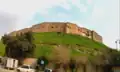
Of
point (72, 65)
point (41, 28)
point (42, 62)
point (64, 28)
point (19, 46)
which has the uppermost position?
point (41, 28)

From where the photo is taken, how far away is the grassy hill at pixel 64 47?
61.3 metres

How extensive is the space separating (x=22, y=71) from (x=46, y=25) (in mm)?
56194

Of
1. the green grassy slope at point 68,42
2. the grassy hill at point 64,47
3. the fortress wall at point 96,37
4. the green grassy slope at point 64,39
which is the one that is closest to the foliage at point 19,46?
the grassy hill at point 64,47

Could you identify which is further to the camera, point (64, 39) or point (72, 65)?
point (64, 39)

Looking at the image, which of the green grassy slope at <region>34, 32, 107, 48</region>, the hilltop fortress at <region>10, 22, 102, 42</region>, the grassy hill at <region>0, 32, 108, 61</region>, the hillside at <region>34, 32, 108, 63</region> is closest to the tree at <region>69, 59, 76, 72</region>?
the hillside at <region>34, 32, 108, 63</region>

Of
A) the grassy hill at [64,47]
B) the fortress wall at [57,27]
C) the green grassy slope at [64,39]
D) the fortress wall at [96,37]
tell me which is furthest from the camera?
the fortress wall at [96,37]

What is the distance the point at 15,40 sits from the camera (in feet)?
167

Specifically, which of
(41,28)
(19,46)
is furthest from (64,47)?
(41,28)

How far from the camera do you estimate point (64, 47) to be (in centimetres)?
6744

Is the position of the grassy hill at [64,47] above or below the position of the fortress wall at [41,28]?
below

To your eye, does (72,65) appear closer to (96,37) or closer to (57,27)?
(57,27)

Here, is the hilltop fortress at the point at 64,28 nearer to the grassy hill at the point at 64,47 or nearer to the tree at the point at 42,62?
the grassy hill at the point at 64,47

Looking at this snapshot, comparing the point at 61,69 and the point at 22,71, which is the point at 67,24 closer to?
the point at 61,69

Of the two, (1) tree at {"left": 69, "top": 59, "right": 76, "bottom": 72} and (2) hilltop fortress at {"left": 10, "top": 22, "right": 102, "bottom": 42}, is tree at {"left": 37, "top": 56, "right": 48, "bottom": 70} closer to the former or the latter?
(1) tree at {"left": 69, "top": 59, "right": 76, "bottom": 72}
